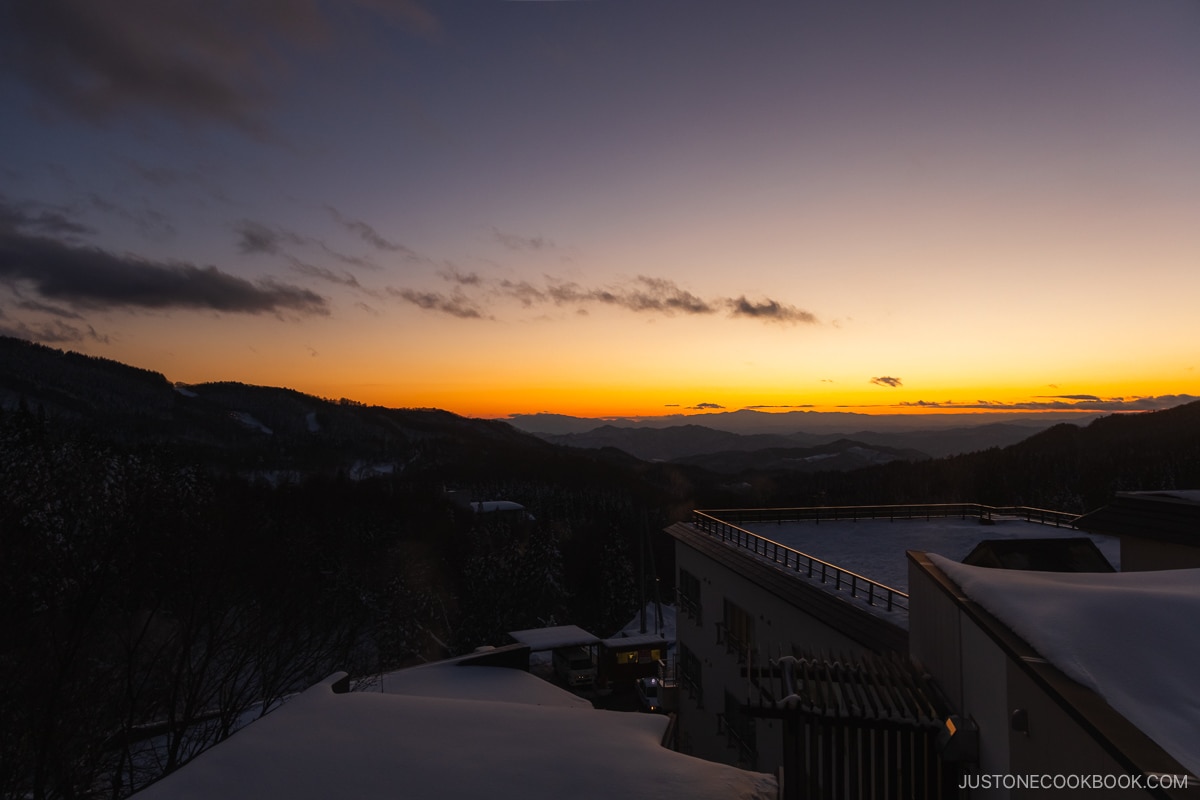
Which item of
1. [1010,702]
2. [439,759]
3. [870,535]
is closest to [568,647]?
[870,535]

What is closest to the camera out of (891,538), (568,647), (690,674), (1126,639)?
(1126,639)

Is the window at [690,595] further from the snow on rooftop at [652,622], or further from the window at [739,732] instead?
the snow on rooftop at [652,622]

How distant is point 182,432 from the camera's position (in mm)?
168500

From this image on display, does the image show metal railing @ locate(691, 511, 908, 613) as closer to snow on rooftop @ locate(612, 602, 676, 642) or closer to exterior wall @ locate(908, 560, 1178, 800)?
exterior wall @ locate(908, 560, 1178, 800)

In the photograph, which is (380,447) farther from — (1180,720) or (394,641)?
(1180,720)

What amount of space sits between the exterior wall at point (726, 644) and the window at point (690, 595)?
0.06 meters

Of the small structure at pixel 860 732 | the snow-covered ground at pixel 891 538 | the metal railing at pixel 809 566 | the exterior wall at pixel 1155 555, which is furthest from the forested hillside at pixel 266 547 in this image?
the exterior wall at pixel 1155 555

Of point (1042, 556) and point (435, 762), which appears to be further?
point (1042, 556)

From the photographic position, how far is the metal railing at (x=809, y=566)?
450 inches

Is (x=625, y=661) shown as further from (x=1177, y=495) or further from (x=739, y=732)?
(x=1177, y=495)

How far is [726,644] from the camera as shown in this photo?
634 inches

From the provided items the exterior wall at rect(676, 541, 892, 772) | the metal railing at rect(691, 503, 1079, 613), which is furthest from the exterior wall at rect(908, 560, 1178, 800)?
the metal railing at rect(691, 503, 1079, 613)

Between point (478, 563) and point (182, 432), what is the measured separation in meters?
146

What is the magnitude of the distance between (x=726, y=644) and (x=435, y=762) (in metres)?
12.2
